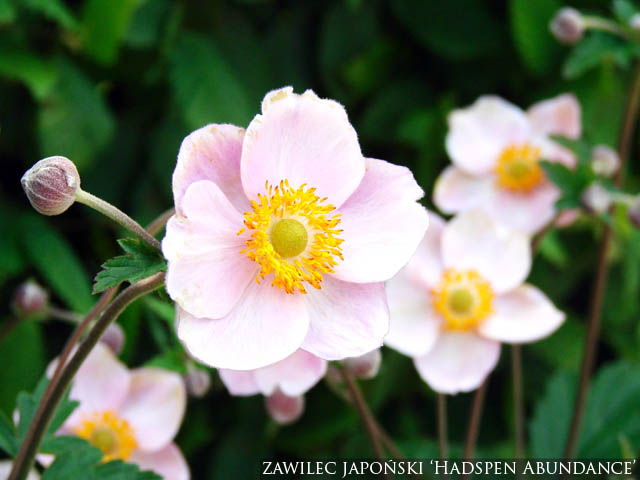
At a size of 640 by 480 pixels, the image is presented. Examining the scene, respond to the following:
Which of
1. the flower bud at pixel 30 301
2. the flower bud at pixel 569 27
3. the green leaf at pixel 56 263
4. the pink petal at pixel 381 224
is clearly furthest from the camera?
the green leaf at pixel 56 263

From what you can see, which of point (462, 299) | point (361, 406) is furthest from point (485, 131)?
point (361, 406)

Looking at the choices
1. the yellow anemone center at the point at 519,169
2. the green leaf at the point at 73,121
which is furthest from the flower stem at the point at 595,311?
the green leaf at the point at 73,121

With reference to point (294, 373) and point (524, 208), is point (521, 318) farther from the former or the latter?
point (294, 373)

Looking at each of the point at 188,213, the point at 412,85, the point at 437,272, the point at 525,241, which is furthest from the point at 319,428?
the point at 188,213

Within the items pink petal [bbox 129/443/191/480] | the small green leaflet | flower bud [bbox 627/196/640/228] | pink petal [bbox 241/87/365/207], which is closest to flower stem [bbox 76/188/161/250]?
the small green leaflet

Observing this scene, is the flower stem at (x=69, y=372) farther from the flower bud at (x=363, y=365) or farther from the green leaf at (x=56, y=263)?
the green leaf at (x=56, y=263)

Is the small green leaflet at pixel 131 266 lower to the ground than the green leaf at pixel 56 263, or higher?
higher
